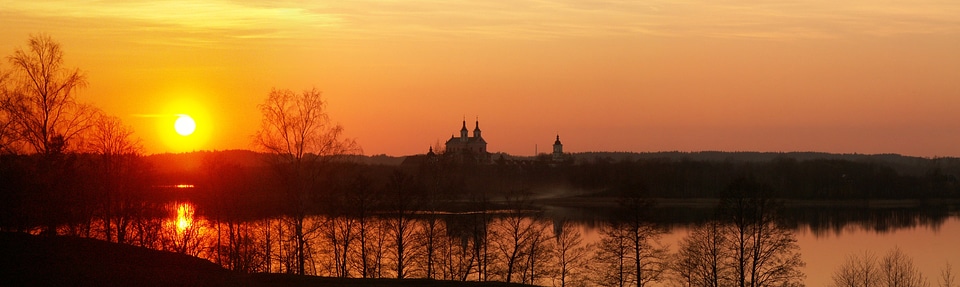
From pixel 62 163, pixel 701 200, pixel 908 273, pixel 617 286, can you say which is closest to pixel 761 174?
pixel 701 200

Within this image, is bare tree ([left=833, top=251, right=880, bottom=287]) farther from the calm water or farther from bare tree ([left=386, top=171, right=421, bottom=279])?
bare tree ([left=386, top=171, right=421, bottom=279])

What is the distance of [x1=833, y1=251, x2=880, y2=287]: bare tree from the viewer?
33344mm

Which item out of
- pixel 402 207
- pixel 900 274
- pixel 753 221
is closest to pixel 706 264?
pixel 753 221

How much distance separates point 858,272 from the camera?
35406 mm

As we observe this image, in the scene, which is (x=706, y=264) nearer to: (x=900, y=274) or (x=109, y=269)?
(x=900, y=274)

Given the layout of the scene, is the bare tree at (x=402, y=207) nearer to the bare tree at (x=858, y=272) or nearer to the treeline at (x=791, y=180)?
the bare tree at (x=858, y=272)

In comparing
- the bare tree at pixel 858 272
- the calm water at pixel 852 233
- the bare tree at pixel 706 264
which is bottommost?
the calm water at pixel 852 233

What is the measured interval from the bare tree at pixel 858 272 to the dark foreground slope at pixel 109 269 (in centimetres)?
1378

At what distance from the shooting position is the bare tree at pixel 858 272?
109ft

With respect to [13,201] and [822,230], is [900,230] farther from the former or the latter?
[13,201]

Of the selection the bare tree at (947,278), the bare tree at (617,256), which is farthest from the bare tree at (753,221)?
the bare tree at (947,278)

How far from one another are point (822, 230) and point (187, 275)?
46.5 m

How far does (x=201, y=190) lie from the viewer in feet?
149

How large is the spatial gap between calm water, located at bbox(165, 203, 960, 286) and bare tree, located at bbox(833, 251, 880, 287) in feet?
1.60
